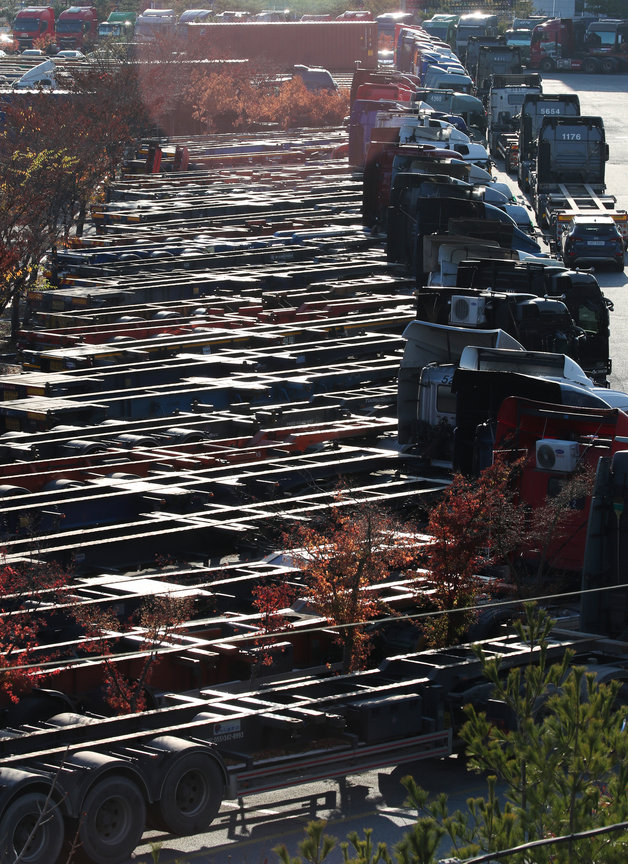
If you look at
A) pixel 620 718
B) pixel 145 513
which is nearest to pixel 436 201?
pixel 145 513

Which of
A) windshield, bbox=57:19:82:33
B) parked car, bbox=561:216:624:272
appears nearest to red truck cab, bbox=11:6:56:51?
windshield, bbox=57:19:82:33

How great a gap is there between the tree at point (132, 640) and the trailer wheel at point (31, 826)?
173 cm

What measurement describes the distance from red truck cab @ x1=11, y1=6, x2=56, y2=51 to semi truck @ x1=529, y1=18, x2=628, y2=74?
98.8ft

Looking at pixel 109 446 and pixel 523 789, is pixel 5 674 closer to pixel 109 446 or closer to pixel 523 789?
pixel 523 789

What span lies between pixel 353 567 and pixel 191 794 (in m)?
3.34

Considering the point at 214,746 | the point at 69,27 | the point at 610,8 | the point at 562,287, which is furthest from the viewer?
the point at 610,8

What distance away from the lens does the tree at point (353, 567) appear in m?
13.8

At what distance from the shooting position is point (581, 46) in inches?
3745

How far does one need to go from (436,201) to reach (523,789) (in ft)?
91.1

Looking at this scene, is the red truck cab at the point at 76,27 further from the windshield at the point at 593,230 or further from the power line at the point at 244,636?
the power line at the point at 244,636

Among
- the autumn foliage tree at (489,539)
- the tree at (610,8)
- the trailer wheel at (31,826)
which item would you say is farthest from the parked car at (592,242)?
the tree at (610,8)

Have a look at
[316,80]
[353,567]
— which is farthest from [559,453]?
[316,80]

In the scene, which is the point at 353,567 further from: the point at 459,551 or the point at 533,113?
the point at 533,113

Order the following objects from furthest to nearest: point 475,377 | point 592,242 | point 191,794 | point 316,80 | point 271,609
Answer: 1. point 316,80
2. point 592,242
3. point 475,377
4. point 271,609
5. point 191,794
